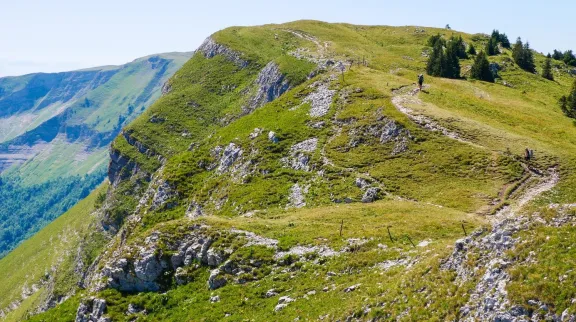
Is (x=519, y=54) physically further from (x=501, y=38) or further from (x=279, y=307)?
(x=279, y=307)

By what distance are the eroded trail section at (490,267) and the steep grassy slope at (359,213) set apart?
8cm

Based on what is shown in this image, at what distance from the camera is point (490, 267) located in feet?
72.8

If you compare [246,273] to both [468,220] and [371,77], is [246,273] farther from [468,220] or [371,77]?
[371,77]

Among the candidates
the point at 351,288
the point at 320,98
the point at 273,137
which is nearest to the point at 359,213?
the point at 351,288

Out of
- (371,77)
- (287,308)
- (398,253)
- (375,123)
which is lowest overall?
(287,308)

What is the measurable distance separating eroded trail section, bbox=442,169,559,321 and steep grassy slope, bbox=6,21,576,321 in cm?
8

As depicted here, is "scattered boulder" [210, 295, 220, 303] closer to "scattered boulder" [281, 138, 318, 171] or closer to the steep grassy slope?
the steep grassy slope

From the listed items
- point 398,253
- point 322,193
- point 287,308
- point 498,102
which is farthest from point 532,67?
point 287,308

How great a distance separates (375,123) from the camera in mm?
70750

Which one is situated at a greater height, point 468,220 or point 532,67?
point 532,67

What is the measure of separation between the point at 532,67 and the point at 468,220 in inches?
4624

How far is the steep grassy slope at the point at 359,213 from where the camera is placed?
23.6 meters

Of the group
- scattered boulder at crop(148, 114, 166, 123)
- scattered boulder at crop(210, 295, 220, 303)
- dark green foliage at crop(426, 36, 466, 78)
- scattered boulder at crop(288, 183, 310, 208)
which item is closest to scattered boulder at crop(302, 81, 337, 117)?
scattered boulder at crop(288, 183, 310, 208)

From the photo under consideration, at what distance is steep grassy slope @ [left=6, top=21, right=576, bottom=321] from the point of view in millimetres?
23578
